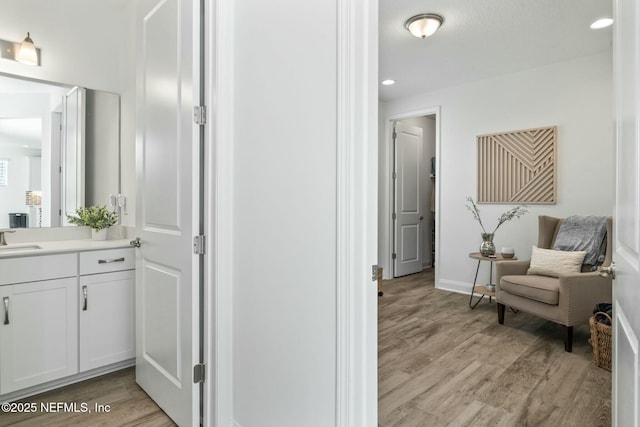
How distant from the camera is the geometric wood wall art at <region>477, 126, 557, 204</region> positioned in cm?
379

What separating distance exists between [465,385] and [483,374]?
0.76 feet

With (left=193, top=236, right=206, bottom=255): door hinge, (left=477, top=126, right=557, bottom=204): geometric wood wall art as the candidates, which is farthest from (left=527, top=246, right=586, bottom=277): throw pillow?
(left=193, top=236, right=206, bottom=255): door hinge

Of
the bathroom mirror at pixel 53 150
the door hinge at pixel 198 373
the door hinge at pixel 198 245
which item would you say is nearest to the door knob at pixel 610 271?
the door hinge at pixel 198 245

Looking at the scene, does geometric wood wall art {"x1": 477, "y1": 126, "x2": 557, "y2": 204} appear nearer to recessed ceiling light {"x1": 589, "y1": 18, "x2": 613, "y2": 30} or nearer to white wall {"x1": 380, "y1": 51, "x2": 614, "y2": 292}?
white wall {"x1": 380, "y1": 51, "x2": 614, "y2": 292}

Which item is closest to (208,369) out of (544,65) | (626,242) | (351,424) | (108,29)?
(351,424)

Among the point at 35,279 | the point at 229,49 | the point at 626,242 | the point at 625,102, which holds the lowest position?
the point at 35,279

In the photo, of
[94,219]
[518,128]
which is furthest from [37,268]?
[518,128]

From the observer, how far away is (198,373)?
1.65 meters

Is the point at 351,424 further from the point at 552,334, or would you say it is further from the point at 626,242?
the point at 552,334

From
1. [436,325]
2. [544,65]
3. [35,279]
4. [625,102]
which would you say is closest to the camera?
[625,102]

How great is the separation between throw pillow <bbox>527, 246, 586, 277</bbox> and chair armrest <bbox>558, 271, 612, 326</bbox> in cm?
26

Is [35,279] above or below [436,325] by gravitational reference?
above

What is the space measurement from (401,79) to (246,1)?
3.07m

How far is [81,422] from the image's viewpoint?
5.97ft
